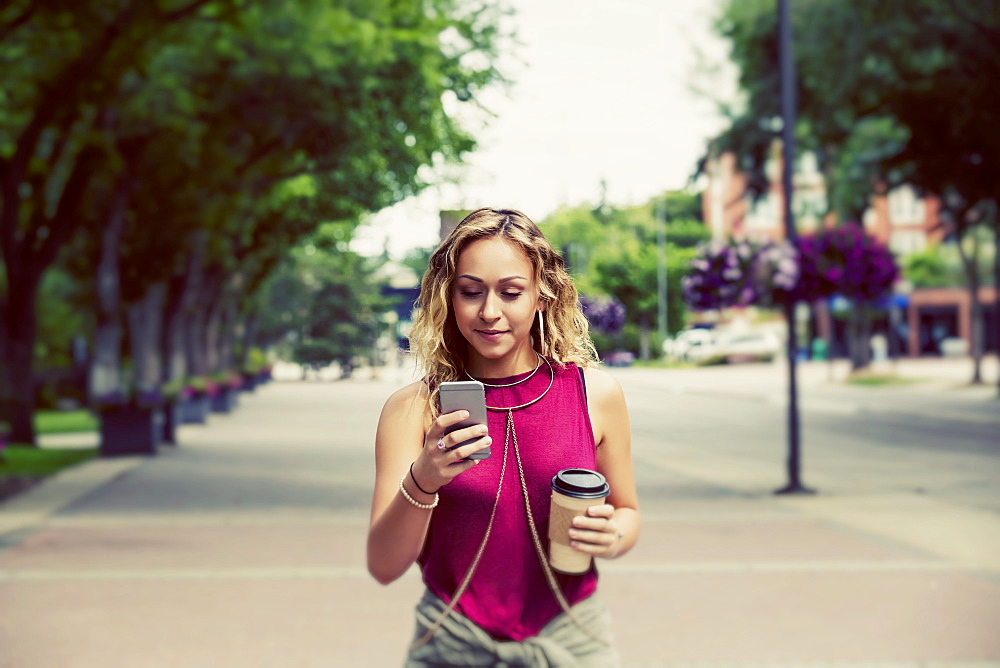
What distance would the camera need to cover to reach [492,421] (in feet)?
7.58

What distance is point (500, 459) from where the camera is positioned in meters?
2.31

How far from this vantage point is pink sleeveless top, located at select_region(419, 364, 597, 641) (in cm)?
230

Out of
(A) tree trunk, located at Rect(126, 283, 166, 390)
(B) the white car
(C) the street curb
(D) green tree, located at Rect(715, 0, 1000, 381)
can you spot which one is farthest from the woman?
(B) the white car

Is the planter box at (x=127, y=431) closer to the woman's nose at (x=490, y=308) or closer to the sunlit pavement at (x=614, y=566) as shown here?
the sunlit pavement at (x=614, y=566)

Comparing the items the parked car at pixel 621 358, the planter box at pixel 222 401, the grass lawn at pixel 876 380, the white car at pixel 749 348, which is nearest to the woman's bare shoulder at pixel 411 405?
the planter box at pixel 222 401

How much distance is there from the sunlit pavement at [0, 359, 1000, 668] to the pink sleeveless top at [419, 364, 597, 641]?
354 cm

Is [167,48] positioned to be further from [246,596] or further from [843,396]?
[843,396]

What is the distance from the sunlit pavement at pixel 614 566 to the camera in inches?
237

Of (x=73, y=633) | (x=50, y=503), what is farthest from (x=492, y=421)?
(x=50, y=503)

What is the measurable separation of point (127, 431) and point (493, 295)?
16958mm

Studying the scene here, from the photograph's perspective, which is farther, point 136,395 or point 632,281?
point 632,281

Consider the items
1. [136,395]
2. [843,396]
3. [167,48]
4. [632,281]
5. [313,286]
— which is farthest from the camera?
[632,281]

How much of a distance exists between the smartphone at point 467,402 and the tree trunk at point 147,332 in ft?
70.1

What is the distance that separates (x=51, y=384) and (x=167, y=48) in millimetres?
28790
